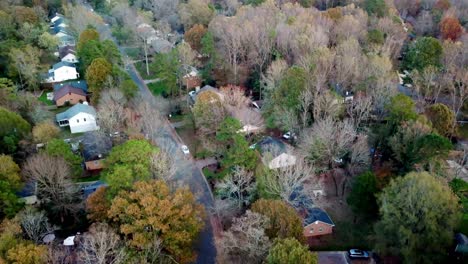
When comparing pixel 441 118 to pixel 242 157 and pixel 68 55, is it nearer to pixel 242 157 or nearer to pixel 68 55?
pixel 242 157

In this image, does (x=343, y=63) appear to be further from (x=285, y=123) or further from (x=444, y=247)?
(x=444, y=247)

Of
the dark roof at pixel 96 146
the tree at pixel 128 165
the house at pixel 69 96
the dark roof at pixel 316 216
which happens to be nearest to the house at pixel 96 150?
the dark roof at pixel 96 146

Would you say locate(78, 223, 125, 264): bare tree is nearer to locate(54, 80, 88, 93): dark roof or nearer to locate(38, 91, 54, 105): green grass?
locate(54, 80, 88, 93): dark roof

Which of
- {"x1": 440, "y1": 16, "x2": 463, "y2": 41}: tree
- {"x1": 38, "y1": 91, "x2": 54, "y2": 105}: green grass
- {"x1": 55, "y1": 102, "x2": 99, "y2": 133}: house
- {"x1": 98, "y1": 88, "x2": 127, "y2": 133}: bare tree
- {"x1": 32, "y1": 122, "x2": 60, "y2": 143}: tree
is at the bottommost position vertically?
{"x1": 38, "y1": 91, "x2": 54, "y2": 105}: green grass

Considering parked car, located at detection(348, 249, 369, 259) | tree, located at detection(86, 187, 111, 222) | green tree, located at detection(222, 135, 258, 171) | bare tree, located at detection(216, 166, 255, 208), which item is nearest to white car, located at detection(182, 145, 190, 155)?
green tree, located at detection(222, 135, 258, 171)

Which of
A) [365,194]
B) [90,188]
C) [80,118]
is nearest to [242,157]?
[365,194]
